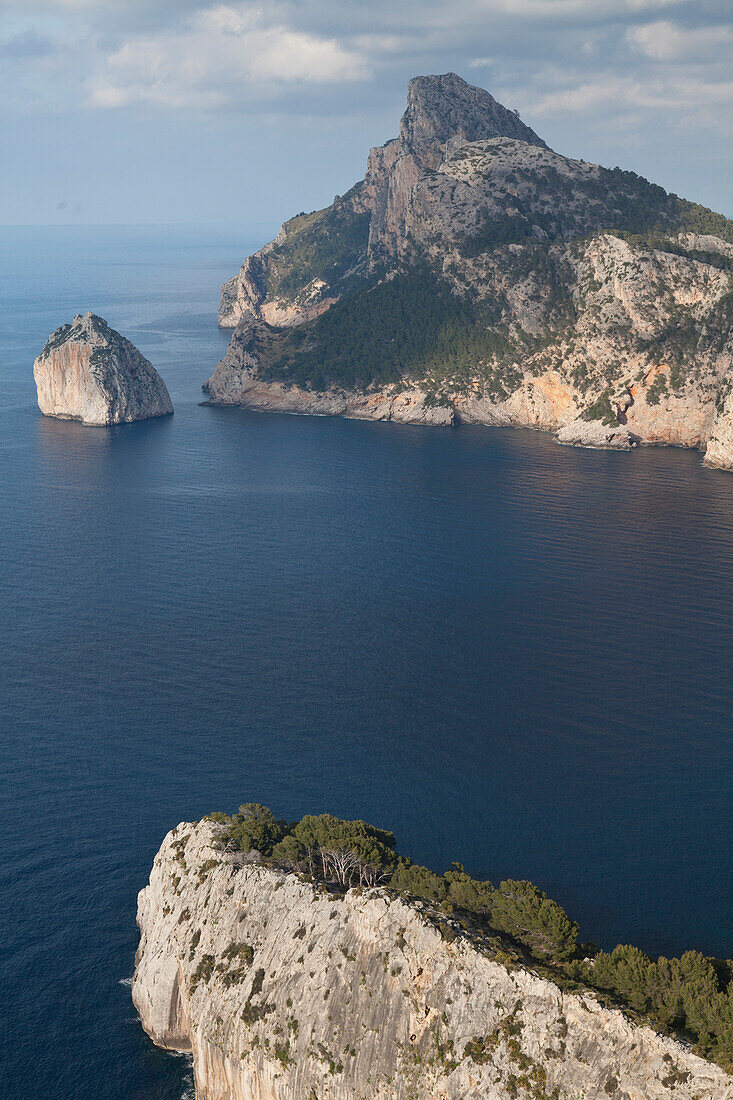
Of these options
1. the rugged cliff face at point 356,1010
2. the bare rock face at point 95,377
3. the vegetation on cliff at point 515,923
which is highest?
the bare rock face at point 95,377

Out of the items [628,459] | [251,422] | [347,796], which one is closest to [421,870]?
[347,796]

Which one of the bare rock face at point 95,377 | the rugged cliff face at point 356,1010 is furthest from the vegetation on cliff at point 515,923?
the bare rock face at point 95,377

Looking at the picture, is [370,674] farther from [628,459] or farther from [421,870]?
[628,459]

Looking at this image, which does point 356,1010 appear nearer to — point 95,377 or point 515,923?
point 515,923

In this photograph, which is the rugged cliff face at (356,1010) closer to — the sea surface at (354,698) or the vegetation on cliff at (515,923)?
the vegetation on cliff at (515,923)

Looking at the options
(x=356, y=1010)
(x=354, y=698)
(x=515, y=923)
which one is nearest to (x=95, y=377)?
(x=354, y=698)
